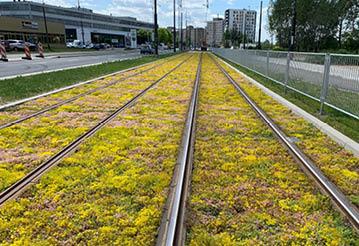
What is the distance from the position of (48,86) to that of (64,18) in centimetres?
10504

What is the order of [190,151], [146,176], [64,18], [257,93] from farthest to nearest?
[64,18], [257,93], [190,151], [146,176]

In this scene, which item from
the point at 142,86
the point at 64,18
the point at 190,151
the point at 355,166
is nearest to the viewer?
the point at 355,166

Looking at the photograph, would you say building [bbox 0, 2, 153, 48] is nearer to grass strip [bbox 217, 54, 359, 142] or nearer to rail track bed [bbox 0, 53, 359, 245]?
grass strip [bbox 217, 54, 359, 142]

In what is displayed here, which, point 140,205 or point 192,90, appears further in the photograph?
point 192,90

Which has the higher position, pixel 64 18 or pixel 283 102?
pixel 64 18

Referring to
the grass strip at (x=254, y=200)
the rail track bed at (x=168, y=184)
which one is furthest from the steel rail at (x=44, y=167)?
the grass strip at (x=254, y=200)

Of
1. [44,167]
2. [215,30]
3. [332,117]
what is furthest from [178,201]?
[215,30]

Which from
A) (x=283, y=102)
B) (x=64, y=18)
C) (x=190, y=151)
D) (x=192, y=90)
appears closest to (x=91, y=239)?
(x=190, y=151)

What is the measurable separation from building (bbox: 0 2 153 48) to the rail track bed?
214 ft

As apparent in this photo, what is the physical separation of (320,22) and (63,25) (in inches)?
2616

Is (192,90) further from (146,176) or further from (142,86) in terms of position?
(146,176)

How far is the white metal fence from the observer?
7164mm

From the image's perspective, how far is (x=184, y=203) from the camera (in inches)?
149

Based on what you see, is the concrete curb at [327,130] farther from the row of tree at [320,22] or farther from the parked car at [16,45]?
the parked car at [16,45]
